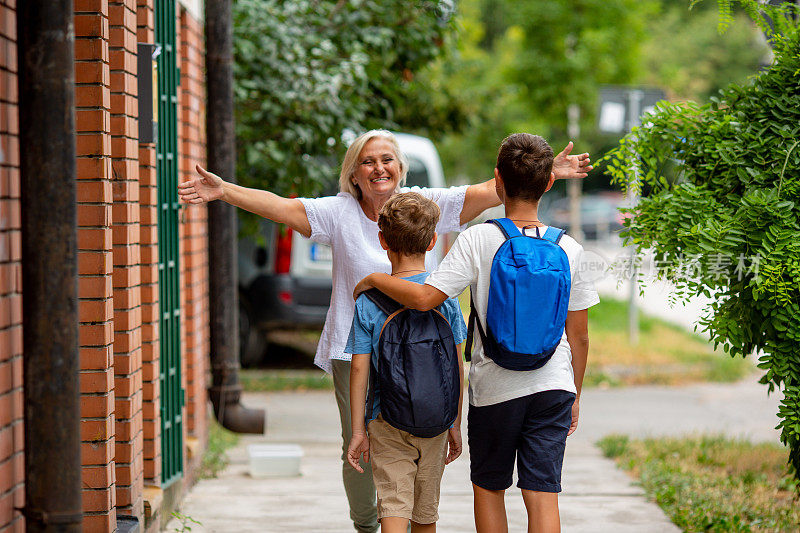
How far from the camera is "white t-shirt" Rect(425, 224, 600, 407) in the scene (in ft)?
11.1

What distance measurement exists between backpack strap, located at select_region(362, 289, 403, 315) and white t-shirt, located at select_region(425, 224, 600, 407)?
0.16 metres

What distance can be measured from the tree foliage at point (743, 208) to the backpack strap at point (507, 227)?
3.60ft

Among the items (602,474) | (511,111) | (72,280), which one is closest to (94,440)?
(72,280)

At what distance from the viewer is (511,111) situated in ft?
81.2

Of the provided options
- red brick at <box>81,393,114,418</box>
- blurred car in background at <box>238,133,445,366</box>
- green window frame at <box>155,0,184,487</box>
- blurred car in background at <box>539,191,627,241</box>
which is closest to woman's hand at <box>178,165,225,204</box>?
red brick at <box>81,393,114,418</box>

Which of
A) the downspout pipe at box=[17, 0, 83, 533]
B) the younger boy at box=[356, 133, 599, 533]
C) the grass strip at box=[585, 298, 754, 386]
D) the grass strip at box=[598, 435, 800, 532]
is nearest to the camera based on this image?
the downspout pipe at box=[17, 0, 83, 533]

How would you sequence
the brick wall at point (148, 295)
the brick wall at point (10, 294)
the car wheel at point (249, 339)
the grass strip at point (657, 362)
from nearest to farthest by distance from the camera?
the brick wall at point (10, 294), the brick wall at point (148, 295), the grass strip at point (657, 362), the car wheel at point (249, 339)

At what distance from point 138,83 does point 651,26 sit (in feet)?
106

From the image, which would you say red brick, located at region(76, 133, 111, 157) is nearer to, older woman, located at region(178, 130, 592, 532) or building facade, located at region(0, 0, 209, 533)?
building facade, located at region(0, 0, 209, 533)

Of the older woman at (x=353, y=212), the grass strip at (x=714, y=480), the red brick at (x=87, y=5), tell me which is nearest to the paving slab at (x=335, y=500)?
the grass strip at (x=714, y=480)

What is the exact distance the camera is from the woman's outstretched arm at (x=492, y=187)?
3869mm

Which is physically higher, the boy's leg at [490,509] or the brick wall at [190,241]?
the brick wall at [190,241]

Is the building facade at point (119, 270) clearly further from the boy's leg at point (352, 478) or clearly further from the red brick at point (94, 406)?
the boy's leg at point (352, 478)

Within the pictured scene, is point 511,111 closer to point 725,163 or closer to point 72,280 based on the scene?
point 725,163
